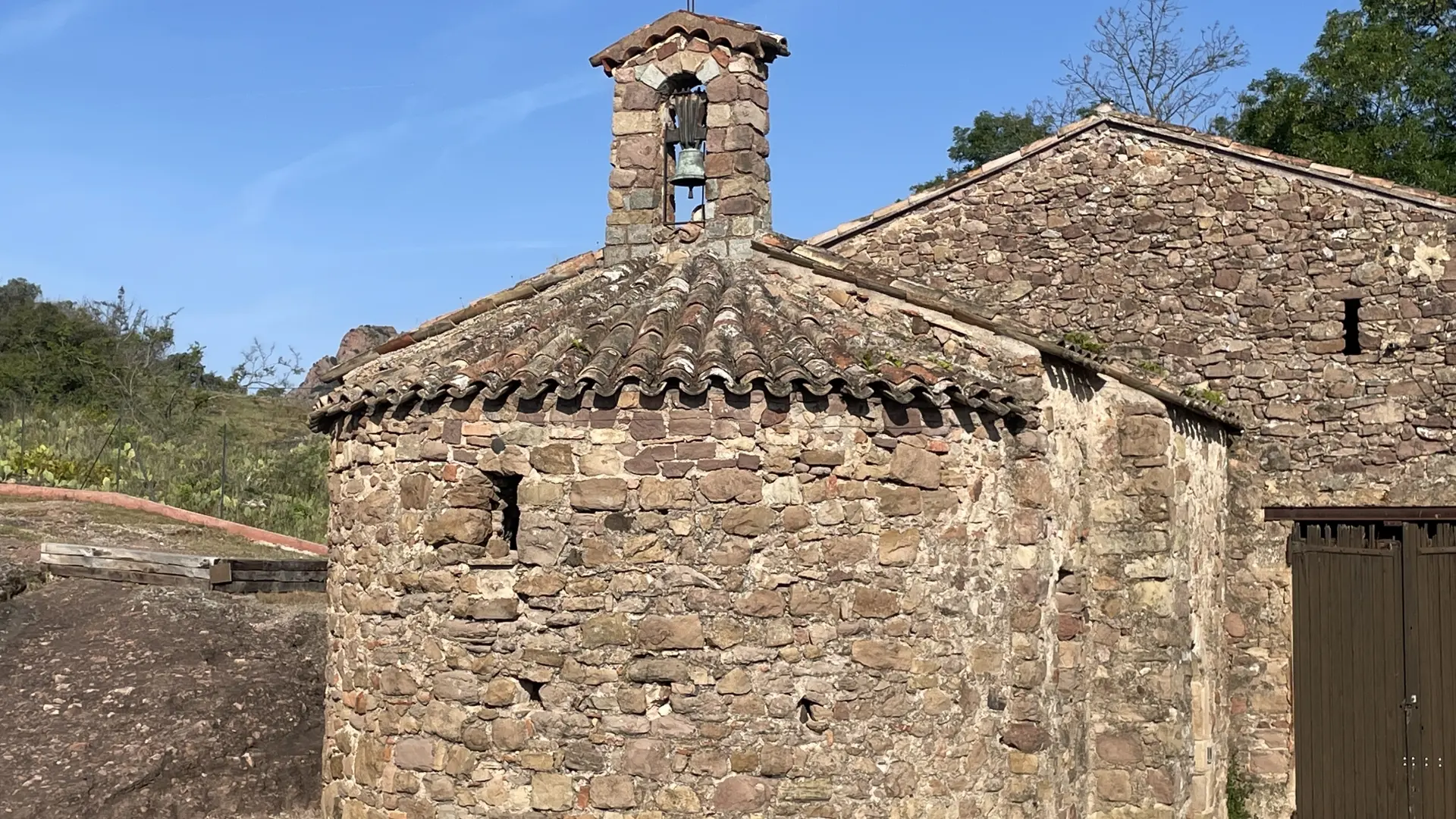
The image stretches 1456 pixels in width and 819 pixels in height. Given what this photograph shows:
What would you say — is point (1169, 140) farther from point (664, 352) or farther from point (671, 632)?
point (671, 632)

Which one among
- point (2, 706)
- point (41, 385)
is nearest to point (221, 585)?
point (2, 706)

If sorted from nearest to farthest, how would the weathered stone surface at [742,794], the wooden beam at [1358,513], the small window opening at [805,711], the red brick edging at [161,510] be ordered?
the weathered stone surface at [742,794] → the small window opening at [805,711] → the wooden beam at [1358,513] → the red brick edging at [161,510]

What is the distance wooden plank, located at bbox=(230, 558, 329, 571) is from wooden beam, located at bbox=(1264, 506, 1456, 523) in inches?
354

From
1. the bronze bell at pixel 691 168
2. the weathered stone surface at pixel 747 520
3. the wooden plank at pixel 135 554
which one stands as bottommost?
the wooden plank at pixel 135 554

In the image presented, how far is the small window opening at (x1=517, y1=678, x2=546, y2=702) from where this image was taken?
7348 millimetres

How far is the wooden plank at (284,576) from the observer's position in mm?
13477

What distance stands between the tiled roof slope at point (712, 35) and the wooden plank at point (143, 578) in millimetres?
7580

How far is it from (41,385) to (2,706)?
24.8 m

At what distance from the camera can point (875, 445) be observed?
7289mm

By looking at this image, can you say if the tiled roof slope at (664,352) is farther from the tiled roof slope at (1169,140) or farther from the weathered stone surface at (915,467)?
the tiled roof slope at (1169,140)

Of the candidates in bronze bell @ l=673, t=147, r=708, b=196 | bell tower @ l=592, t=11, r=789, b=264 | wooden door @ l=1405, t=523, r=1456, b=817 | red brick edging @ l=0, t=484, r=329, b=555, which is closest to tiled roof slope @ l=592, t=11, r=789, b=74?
bell tower @ l=592, t=11, r=789, b=264

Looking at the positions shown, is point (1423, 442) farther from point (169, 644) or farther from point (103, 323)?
point (103, 323)

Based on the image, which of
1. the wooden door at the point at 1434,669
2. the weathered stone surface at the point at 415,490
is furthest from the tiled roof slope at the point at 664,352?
the wooden door at the point at 1434,669

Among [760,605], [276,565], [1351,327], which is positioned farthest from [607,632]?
[276,565]
